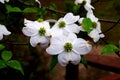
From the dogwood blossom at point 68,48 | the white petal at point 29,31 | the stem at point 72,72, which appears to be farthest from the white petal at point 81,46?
the stem at point 72,72

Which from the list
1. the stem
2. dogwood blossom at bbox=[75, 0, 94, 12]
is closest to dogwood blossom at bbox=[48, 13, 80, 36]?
dogwood blossom at bbox=[75, 0, 94, 12]

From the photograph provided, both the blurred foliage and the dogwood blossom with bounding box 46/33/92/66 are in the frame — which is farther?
the blurred foliage

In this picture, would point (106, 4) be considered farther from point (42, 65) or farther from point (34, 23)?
point (34, 23)

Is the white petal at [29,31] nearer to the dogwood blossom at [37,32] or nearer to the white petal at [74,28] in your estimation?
the dogwood blossom at [37,32]

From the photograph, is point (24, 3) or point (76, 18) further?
point (24, 3)

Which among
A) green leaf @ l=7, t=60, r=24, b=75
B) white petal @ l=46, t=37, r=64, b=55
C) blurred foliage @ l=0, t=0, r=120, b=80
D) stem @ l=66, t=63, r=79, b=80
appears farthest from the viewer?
stem @ l=66, t=63, r=79, b=80

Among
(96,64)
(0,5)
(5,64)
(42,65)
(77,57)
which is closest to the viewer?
(77,57)

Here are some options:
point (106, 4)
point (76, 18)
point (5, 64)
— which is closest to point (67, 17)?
point (76, 18)

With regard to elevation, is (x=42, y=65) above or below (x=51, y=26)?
below

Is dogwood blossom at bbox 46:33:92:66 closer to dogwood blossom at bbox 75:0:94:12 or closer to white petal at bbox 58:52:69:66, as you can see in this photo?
white petal at bbox 58:52:69:66
